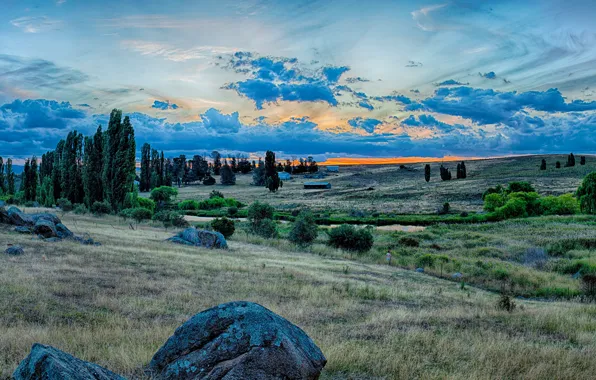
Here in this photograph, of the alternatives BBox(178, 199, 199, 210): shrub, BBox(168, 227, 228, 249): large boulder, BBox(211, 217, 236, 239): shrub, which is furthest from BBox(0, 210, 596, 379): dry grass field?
BBox(178, 199, 199, 210): shrub

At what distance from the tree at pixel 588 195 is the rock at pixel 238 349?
239 feet

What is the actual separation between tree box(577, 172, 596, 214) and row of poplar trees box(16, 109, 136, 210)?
68.7 metres

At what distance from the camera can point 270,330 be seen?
6566 millimetres

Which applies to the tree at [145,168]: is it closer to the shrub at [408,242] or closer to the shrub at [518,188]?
the shrub at [518,188]

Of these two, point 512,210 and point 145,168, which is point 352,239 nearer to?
point 512,210

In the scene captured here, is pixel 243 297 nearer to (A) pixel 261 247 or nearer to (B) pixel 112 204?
(A) pixel 261 247

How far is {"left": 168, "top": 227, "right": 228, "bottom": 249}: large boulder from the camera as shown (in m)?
34.9

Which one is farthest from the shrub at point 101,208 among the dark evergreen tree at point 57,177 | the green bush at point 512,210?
the green bush at point 512,210

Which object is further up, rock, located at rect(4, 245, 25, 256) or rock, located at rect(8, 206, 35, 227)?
rock, located at rect(8, 206, 35, 227)

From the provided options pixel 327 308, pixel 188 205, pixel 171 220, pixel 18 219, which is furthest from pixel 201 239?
pixel 188 205

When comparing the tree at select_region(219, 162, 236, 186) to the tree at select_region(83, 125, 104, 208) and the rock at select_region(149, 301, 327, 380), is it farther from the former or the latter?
the rock at select_region(149, 301, 327, 380)

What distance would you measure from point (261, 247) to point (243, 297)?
76.6 ft

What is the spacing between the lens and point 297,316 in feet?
45.1

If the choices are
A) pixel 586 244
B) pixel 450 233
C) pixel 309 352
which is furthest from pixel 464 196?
pixel 309 352
